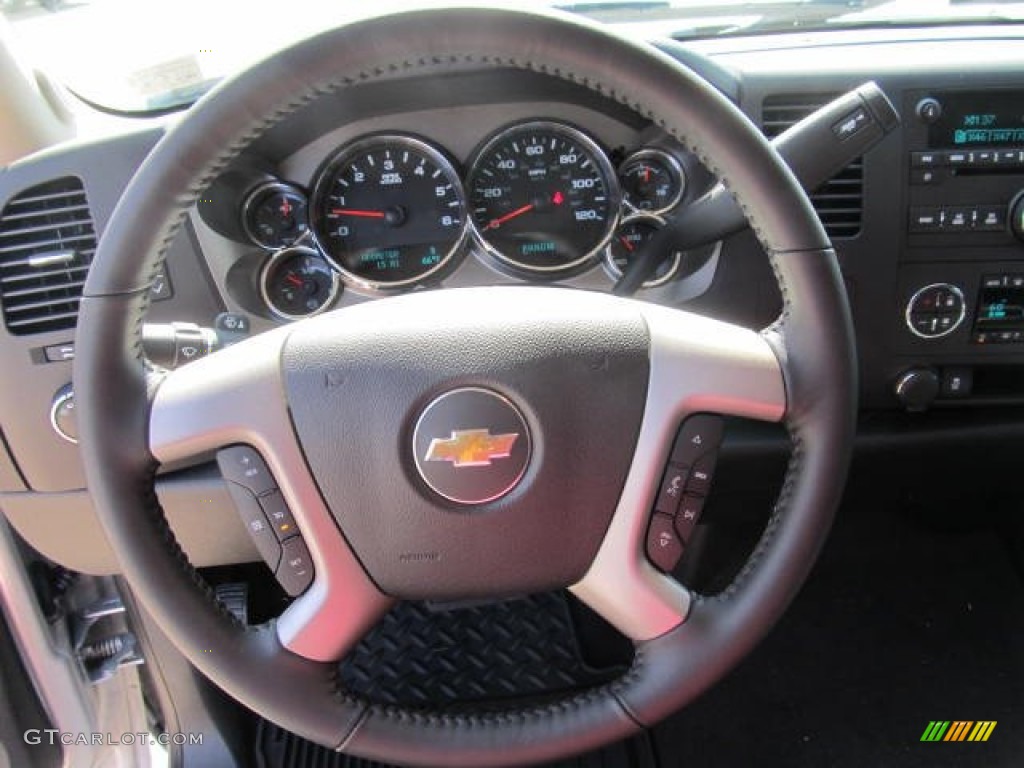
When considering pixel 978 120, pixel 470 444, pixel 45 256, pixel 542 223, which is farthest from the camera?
pixel 542 223

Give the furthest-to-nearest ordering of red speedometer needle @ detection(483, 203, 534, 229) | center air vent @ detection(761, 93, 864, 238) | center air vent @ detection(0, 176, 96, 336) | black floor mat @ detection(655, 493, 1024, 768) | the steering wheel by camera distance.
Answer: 1. black floor mat @ detection(655, 493, 1024, 768)
2. red speedometer needle @ detection(483, 203, 534, 229)
3. center air vent @ detection(761, 93, 864, 238)
4. center air vent @ detection(0, 176, 96, 336)
5. the steering wheel

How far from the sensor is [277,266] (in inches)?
59.9

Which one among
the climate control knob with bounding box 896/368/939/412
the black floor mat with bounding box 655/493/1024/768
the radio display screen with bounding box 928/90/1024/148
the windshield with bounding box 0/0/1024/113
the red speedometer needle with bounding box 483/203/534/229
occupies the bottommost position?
the black floor mat with bounding box 655/493/1024/768

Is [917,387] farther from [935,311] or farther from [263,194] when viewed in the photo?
[263,194]

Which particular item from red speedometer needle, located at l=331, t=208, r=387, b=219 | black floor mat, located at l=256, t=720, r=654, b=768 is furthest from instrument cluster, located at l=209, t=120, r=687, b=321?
black floor mat, located at l=256, t=720, r=654, b=768

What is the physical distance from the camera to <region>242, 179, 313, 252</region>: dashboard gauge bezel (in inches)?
58.6

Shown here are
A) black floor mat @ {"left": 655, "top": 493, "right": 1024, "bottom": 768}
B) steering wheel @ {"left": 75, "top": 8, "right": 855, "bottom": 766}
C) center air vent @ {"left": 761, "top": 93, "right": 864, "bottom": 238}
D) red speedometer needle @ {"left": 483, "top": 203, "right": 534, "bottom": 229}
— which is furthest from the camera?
black floor mat @ {"left": 655, "top": 493, "right": 1024, "bottom": 768}

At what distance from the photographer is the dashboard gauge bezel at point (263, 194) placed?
4.88 ft

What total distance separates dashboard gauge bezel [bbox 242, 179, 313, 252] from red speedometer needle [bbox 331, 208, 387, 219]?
0.15 feet

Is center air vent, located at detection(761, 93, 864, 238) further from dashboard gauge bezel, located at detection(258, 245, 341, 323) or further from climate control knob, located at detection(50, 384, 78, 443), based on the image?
climate control knob, located at detection(50, 384, 78, 443)

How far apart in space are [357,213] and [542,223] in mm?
287

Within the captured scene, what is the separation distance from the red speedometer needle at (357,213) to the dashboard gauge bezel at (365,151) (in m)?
0.02

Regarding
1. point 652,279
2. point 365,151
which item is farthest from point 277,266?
point 652,279

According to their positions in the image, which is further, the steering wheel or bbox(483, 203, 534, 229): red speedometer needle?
bbox(483, 203, 534, 229): red speedometer needle
